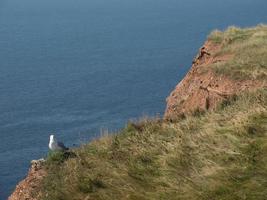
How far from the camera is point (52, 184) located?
9.39 m

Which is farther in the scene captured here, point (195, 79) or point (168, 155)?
point (195, 79)

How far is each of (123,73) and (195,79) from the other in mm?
139411

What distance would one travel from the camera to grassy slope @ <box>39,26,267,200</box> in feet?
25.4

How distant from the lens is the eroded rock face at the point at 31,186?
938cm

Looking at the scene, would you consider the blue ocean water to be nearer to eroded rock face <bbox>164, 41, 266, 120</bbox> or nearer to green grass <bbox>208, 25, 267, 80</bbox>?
green grass <bbox>208, 25, 267, 80</bbox>

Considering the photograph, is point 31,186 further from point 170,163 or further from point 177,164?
point 177,164

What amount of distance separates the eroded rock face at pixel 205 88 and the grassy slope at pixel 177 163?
16.9 ft

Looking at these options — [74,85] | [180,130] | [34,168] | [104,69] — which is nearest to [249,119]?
[180,130]

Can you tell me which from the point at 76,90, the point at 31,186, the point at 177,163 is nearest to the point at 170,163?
the point at 177,163

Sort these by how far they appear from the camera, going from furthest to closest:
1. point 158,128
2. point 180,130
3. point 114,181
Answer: point 158,128 → point 180,130 → point 114,181

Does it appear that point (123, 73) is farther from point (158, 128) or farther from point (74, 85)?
point (158, 128)

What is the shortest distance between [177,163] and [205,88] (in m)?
11.8

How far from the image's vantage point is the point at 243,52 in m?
23.0

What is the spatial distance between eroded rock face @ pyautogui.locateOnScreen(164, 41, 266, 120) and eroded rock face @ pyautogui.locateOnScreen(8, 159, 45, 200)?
582 cm
